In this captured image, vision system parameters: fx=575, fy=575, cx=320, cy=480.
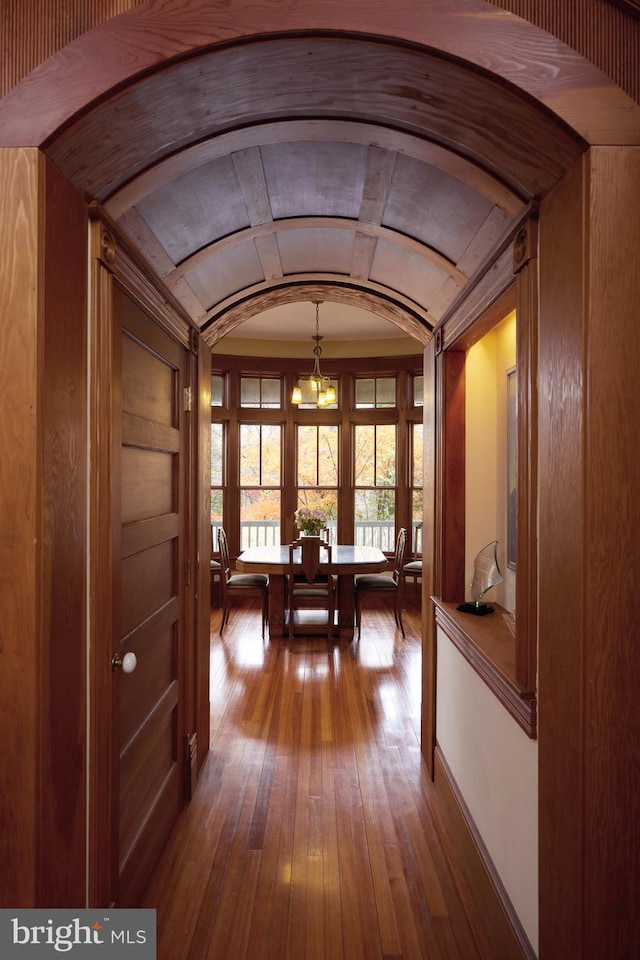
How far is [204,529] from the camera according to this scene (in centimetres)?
297

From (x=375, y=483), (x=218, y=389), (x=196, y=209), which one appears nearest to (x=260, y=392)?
(x=218, y=389)

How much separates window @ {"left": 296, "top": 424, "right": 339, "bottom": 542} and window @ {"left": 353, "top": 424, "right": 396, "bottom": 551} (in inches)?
10.8

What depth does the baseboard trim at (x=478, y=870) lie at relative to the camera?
1.64 meters

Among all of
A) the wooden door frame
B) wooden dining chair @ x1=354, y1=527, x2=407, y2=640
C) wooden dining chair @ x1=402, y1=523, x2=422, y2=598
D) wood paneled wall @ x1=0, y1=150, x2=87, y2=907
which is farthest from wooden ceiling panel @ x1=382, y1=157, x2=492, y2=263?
wooden dining chair @ x1=402, y1=523, x2=422, y2=598

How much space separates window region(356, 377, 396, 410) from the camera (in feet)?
23.4

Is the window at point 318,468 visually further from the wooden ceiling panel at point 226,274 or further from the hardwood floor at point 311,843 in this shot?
the wooden ceiling panel at point 226,274

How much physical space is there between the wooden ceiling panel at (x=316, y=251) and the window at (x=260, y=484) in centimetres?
437

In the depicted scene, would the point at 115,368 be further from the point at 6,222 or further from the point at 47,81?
the point at 47,81

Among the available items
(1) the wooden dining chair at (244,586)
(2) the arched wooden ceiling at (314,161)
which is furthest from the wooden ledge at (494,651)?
(1) the wooden dining chair at (244,586)

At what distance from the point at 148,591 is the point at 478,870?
1.51 meters

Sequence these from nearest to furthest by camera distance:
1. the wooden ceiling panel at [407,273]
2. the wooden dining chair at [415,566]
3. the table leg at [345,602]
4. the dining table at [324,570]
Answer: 1. the wooden ceiling panel at [407,273]
2. the dining table at [324,570]
3. the table leg at [345,602]
4. the wooden dining chair at [415,566]

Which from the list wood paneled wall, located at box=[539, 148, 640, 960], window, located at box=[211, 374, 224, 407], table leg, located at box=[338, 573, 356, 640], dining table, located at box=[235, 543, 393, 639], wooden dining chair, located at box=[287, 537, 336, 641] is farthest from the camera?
window, located at box=[211, 374, 224, 407]

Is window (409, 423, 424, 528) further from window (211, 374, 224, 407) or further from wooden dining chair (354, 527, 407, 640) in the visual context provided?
window (211, 374, 224, 407)
